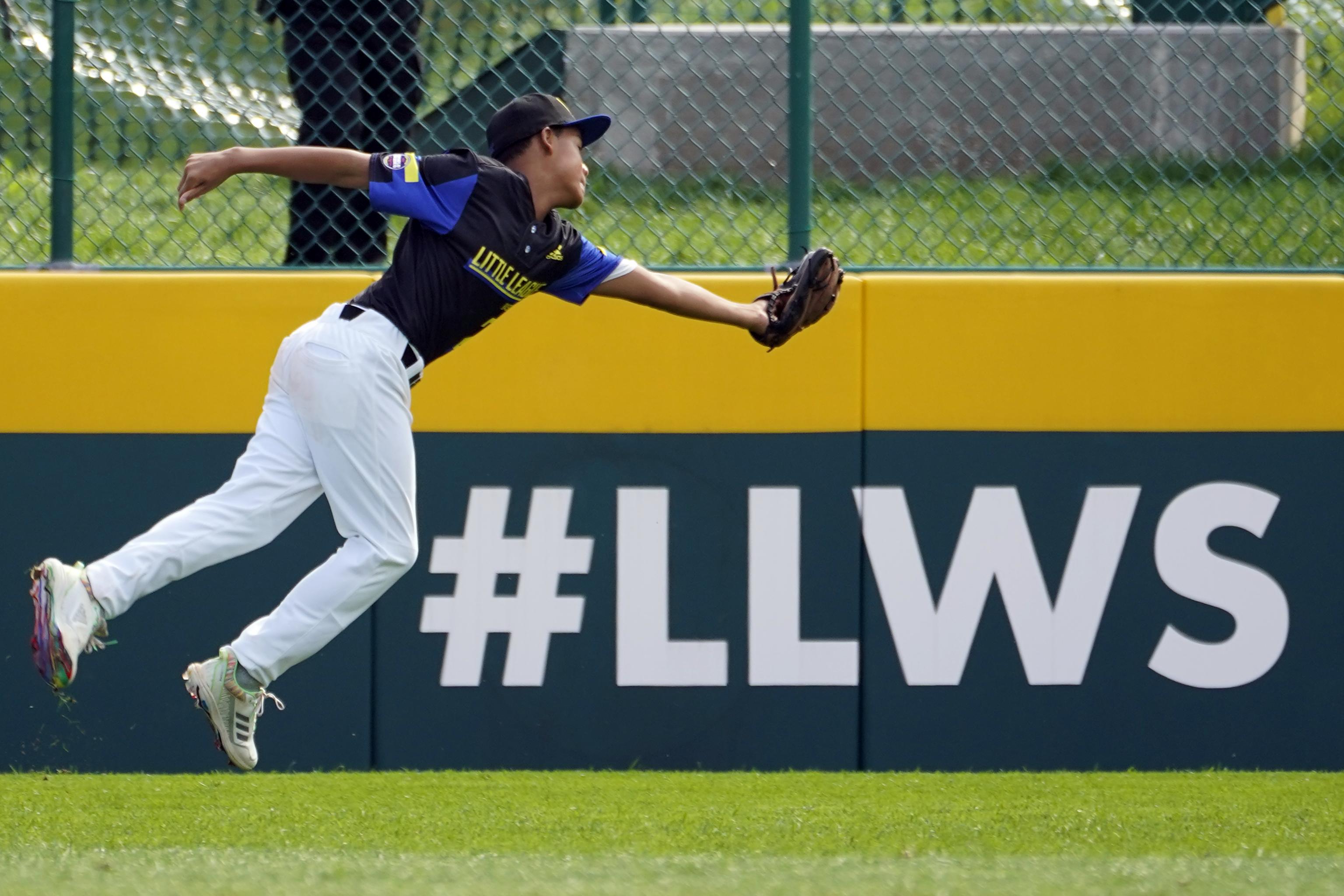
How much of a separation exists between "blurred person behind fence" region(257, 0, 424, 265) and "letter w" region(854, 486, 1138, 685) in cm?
195

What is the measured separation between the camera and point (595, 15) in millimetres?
5676

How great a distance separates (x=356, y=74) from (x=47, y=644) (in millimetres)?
2328

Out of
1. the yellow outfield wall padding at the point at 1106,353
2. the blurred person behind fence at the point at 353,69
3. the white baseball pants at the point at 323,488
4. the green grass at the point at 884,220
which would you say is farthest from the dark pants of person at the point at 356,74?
the yellow outfield wall padding at the point at 1106,353

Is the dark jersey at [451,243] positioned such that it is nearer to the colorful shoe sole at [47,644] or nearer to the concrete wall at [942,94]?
the colorful shoe sole at [47,644]

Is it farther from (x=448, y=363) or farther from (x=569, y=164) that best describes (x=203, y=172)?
(x=448, y=363)

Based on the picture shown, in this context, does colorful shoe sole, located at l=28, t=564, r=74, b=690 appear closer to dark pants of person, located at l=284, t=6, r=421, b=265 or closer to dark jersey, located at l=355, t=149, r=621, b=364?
dark jersey, located at l=355, t=149, r=621, b=364

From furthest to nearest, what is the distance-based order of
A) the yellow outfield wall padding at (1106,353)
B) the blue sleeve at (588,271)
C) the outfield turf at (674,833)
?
the yellow outfield wall padding at (1106,353) < the blue sleeve at (588,271) < the outfield turf at (674,833)

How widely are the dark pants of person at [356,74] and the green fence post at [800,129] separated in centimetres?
123

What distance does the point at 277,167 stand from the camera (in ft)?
13.0

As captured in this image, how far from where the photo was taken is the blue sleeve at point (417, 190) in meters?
4.07

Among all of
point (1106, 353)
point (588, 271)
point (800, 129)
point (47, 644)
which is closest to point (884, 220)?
point (800, 129)

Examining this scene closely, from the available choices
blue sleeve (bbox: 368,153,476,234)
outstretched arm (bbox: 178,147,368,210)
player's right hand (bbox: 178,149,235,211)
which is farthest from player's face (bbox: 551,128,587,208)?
player's right hand (bbox: 178,149,235,211)

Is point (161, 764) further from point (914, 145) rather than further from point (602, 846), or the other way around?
point (914, 145)

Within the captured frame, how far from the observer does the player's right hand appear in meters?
3.87
